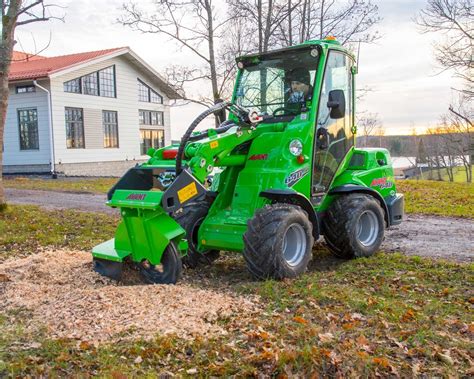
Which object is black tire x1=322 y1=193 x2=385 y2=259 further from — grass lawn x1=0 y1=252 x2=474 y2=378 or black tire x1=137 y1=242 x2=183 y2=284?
black tire x1=137 y1=242 x2=183 y2=284

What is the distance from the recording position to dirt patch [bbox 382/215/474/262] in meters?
7.73

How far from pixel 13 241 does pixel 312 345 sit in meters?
6.87

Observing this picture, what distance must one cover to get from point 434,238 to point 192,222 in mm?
4744

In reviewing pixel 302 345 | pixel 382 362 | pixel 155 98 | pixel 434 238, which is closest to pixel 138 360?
pixel 302 345

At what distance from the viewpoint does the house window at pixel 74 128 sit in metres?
24.0

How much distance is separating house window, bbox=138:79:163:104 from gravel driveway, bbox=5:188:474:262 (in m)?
16.1

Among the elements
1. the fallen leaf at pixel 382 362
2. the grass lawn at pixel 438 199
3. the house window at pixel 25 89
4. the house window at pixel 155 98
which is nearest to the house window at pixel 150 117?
the house window at pixel 155 98

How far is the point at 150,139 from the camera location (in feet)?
99.3

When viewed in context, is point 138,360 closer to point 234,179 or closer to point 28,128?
point 234,179

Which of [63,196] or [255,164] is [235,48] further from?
[255,164]

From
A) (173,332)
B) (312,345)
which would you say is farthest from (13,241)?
(312,345)

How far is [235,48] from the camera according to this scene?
66.0 ft

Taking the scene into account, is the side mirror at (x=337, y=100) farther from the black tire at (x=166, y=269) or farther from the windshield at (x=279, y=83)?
the black tire at (x=166, y=269)

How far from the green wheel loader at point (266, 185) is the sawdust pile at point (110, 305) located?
0.38 meters
